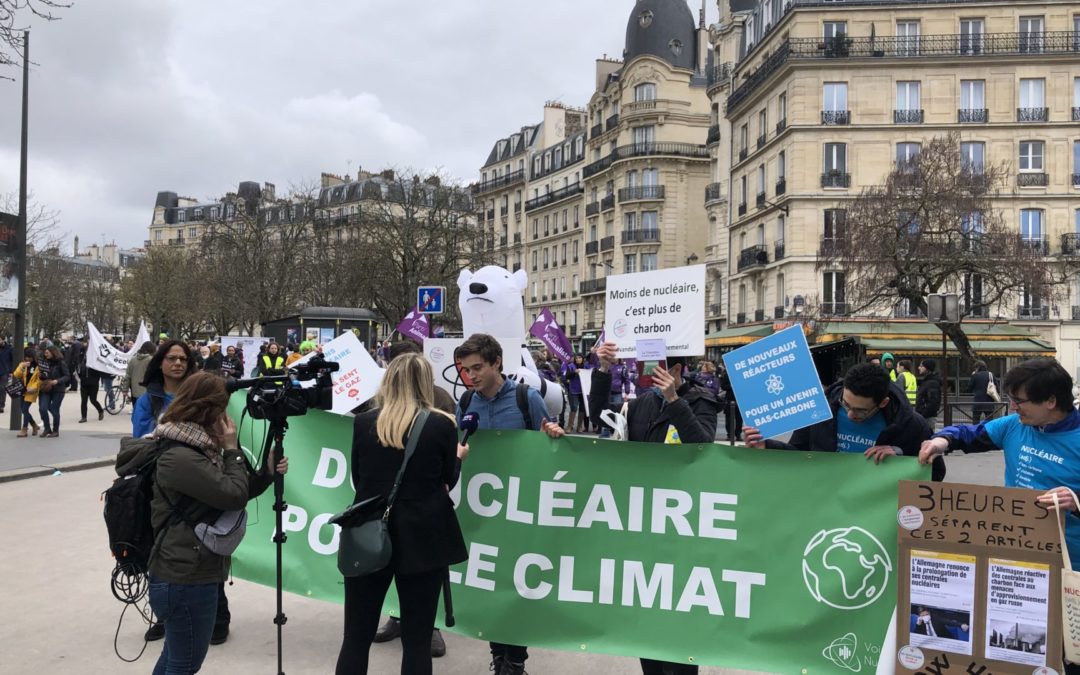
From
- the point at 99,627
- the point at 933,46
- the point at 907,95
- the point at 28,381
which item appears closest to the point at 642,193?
the point at 907,95

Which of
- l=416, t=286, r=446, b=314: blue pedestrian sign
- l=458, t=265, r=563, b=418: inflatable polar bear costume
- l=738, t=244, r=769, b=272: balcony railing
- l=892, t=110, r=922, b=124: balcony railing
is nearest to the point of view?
l=458, t=265, r=563, b=418: inflatable polar bear costume

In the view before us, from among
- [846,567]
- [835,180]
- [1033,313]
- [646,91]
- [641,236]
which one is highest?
[646,91]

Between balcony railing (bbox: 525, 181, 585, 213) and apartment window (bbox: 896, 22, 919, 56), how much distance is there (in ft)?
108

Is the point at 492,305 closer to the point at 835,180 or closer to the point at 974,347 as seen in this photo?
the point at 974,347

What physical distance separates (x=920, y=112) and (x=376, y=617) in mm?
42071

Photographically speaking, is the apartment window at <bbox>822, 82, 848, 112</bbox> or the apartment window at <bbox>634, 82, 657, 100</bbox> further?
the apartment window at <bbox>634, 82, 657, 100</bbox>

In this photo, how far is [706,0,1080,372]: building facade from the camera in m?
39.1

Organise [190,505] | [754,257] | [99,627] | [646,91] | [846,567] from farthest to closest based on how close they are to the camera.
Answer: [646,91] → [754,257] → [99,627] → [846,567] → [190,505]

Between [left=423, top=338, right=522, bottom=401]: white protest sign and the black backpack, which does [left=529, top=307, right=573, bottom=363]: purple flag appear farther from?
the black backpack

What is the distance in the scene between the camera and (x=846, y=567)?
3984 millimetres

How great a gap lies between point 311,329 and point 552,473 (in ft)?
79.7

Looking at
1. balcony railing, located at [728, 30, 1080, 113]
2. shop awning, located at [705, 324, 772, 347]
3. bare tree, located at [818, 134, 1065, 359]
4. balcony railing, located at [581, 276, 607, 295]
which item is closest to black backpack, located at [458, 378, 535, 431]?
bare tree, located at [818, 134, 1065, 359]

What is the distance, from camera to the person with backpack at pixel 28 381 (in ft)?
47.5

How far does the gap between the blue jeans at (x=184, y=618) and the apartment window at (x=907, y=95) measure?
4237 centimetres
